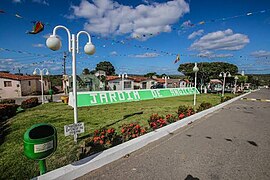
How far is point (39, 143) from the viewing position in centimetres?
217

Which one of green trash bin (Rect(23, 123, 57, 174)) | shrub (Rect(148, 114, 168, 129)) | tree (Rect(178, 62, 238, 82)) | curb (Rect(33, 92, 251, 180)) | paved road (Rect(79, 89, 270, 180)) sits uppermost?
tree (Rect(178, 62, 238, 82))

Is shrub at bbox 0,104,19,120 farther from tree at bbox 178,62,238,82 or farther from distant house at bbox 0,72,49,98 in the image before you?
tree at bbox 178,62,238,82

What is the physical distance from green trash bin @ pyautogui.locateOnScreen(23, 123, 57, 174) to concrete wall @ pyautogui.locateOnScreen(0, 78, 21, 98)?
29.9 metres

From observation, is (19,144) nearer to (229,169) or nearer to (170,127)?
(170,127)

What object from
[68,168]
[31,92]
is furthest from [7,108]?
[31,92]

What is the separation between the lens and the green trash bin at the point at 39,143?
215cm

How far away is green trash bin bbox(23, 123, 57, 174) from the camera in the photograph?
7.05 ft

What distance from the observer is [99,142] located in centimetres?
383

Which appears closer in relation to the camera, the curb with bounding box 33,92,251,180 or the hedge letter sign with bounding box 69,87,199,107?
the curb with bounding box 33,92,251,180

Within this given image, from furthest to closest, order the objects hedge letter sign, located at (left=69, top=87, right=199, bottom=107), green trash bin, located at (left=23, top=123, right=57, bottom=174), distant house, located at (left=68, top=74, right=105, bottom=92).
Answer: distant house, located at (left=68, top=74, right=105, bottom=92), hedge letter sign, located at (left=69, top=87, right=199, bottom=107), green trash bin, located at (left=23, top=123, right=57, bottom=174)

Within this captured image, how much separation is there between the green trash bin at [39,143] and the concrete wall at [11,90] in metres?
29.9

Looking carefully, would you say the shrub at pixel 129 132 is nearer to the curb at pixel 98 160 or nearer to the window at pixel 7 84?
the curb at pixel 98 160

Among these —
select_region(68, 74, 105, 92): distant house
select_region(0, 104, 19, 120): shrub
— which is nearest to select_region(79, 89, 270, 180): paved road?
select_region(0, 104, 19, 120): shrub

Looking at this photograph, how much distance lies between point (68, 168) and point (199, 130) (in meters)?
4.71
